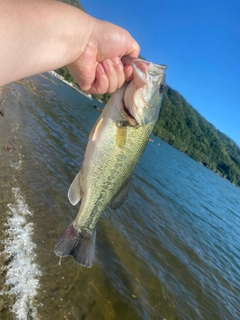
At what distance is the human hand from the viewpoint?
2.61 meters

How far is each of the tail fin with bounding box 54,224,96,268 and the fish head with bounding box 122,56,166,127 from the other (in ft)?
5.75

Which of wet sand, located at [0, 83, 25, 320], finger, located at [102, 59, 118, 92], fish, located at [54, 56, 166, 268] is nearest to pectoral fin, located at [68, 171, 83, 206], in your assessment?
fish, located at [54, 56, 166, 268]

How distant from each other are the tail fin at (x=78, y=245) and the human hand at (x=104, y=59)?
1.98 meters

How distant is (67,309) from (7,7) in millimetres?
6908

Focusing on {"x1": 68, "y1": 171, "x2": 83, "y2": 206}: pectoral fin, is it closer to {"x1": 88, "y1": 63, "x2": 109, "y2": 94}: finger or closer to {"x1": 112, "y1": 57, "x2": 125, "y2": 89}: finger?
{"x1": 88, "y1": 63, "x2": 109, "y2": 94}: finger

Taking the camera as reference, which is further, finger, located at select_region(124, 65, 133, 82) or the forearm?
finger, located at select_region(124, 65, 133, 82)

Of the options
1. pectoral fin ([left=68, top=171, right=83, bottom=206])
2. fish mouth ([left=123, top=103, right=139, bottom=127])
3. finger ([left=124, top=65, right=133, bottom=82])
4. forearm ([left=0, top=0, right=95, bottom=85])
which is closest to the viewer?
forearm ([left=0, top=0, right=95, bottom=85])

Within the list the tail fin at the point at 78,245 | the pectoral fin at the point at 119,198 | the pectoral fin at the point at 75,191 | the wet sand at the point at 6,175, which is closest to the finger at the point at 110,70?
the pectoral fin at the point at 75,191

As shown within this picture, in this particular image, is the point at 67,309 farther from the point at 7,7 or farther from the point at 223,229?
the point at 223,229

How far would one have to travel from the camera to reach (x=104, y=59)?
2859mm

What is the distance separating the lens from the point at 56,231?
29.5ft

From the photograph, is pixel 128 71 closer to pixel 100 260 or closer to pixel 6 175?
pixel 100 260

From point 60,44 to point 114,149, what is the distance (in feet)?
4.79

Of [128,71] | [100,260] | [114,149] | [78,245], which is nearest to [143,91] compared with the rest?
[128,71]
